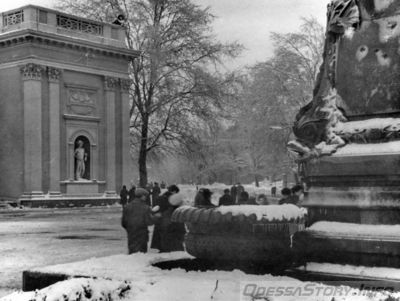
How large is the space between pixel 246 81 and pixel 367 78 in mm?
38450

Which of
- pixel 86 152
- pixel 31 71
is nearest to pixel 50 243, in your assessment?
pixel 31 71

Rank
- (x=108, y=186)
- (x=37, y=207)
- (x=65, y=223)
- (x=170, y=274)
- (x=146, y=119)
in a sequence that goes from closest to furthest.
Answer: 1. (x=170, y=274)
2. (x=65, y=223)
3. (x=37, y=207)
4. (x=108, y=186)
5. (x=146, y=119)

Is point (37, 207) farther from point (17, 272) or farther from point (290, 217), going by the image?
point (290, 217)

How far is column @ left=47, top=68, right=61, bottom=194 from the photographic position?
114 ft

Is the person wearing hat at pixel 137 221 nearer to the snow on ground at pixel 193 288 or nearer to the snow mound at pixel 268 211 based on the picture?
the snow on ground at pixel 193 288

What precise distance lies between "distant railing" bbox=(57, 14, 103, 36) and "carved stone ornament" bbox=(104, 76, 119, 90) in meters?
2.64

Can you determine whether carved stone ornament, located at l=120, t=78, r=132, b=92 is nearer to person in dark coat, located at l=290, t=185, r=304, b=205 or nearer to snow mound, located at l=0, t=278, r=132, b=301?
person in dark coat, located at l=290, t=185, r=304, b=205

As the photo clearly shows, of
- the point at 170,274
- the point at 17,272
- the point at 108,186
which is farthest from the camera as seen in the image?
the point at 108,186

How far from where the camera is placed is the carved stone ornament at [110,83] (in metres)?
38.2

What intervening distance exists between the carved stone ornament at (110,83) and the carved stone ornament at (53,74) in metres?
3.40

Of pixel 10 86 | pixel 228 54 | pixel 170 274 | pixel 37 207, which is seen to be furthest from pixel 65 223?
pixel 228 54

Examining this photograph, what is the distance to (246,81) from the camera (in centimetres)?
4403

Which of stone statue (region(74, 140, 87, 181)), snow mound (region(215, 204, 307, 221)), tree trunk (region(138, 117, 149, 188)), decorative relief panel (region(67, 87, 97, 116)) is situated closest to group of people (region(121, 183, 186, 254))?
snow mound (region(215, 204, 307, 221))

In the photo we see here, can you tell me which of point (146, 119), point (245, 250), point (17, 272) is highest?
point (146, 119)
